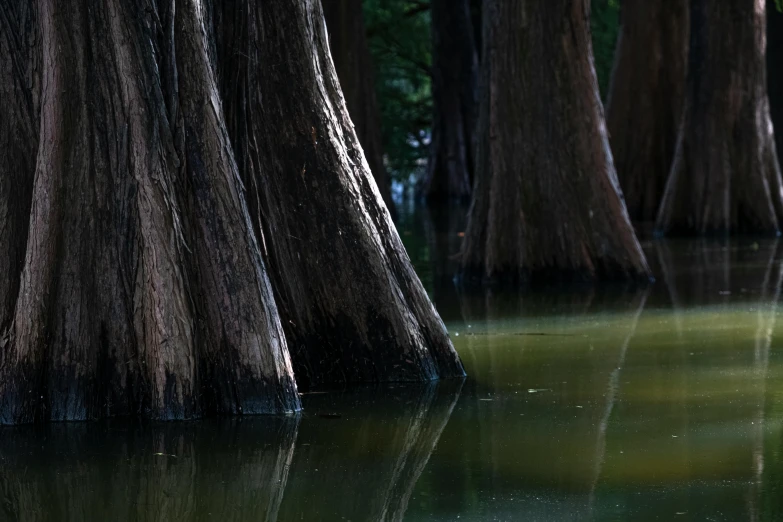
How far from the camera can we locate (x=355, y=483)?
20.2 ft

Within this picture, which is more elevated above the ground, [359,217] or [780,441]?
[359,217]

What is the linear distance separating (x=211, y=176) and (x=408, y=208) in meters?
23.6

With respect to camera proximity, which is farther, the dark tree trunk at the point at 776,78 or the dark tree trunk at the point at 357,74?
Result: the dark tree trunk at the point at 776,78

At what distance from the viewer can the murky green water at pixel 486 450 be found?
575cm

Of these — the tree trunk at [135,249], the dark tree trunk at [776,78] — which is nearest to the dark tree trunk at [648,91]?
the dark tree trunk at [776,78]

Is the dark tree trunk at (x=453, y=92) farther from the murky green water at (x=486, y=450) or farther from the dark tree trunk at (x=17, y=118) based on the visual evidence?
the dark tree trunk at (x=17, y=118)

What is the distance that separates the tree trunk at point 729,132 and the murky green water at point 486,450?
845 centimetres

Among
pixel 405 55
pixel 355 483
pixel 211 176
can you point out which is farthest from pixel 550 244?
pixel 405 55

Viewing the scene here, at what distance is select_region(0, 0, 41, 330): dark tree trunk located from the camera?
7855mm

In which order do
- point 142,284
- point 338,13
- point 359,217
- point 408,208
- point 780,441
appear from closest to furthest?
point 780,441 < point 142,284 < point 359,217 < point 338,13 < point 408,208

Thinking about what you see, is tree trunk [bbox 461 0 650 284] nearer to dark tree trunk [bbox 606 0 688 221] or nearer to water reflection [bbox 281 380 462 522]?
water reflection [bbox 281 380 462 522]

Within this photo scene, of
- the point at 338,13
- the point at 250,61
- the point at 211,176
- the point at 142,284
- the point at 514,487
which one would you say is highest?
the point at 338,13

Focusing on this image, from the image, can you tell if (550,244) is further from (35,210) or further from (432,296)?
(35,210)

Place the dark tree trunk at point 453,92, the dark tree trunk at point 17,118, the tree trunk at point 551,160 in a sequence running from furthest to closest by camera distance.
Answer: the dark tree trunk at point 453,92 → the tree trunk at point 551,160 → the dark tree trunk at point 17,118
